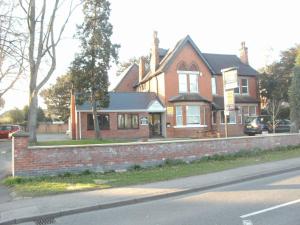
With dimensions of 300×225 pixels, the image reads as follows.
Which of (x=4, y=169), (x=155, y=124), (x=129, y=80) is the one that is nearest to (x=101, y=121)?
(x=155, y=124)

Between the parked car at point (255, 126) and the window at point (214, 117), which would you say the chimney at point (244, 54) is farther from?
the window at point (214, 117)

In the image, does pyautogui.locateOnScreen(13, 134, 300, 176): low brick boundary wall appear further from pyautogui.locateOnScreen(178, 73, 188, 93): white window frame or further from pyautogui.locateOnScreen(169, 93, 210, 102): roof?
pyautogui.locateOnScreen(178, 73, 188, 93): white window frame

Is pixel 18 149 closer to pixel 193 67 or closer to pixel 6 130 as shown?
pixel 193 67

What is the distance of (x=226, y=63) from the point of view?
151ft

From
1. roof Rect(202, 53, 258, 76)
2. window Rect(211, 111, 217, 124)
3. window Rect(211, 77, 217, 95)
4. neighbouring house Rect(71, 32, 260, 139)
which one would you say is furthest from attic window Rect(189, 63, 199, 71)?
roof Rect(202, 53, 258, 76)

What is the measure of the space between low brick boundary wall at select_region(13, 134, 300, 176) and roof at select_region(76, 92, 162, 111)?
17.4m

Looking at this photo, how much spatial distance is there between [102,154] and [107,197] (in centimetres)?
529

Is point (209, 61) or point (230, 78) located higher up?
point (209, 61)

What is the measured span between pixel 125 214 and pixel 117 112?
27.9m

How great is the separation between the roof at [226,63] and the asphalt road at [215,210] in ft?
111

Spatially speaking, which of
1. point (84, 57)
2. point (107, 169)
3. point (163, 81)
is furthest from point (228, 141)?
point (163, 81)

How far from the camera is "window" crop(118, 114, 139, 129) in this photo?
1468 inches

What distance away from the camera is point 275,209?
9.00 m

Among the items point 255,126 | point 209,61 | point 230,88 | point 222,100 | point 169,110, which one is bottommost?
point 255,126
